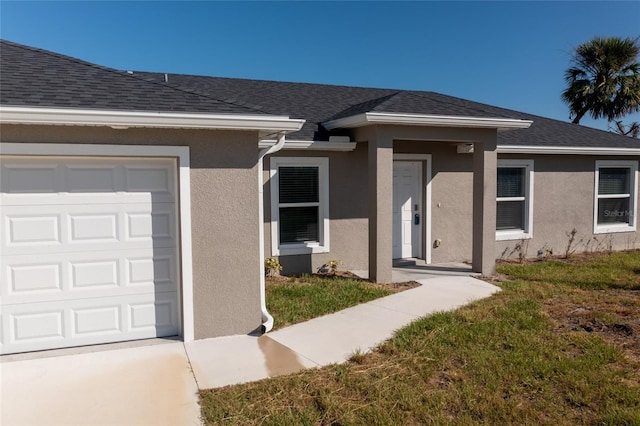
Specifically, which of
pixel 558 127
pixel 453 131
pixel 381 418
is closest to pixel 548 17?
pixel 558 127

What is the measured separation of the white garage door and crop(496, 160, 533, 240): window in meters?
8.74

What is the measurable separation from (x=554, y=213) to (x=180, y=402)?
11.3 metres

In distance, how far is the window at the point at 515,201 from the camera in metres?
11.8

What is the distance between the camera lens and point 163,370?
5.04m

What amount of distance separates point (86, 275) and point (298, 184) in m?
4.96

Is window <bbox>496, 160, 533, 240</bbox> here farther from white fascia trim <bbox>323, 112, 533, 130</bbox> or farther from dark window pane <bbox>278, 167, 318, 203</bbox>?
dark window pane <bbox>278, 167, 318, 203</bbox>

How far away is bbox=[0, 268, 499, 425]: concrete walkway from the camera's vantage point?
416 centimetres

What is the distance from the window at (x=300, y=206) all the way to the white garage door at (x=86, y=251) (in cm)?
367

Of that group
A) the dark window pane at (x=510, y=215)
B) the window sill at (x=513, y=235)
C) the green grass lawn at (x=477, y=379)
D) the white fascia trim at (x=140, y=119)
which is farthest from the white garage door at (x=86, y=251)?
the dark window pane at (x=510, y=215)

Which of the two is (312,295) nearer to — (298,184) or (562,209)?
(298,184)

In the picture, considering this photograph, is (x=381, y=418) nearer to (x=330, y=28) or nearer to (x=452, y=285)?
(x=452, y=285)

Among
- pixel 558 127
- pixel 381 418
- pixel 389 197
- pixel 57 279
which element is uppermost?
pixel 558 127

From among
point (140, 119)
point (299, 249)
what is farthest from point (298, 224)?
point (140, 119)

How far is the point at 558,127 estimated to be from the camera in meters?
14.0
